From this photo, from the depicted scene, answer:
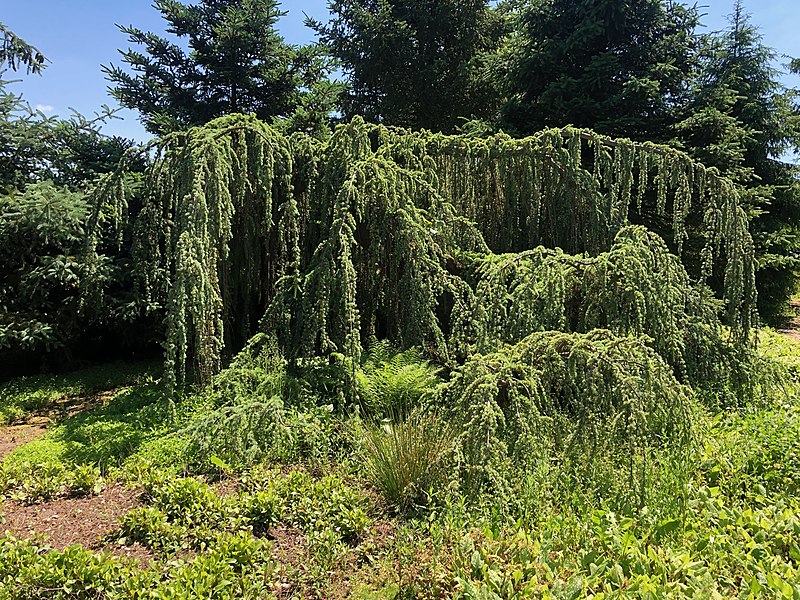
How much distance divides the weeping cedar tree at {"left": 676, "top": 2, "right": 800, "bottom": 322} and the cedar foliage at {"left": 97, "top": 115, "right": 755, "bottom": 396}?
15.8ft

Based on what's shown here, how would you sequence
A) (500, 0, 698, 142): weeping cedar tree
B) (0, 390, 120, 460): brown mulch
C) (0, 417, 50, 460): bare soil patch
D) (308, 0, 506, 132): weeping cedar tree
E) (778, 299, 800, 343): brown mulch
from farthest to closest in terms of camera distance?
(308, 0, 506, 132): weeping cedar tree → (778, 299, 800, 343): brown mulch → (500, 0, 698, 142): weeping cedar tree → (0, 390, 120, 460): brown mulch → (0, 417, 50, 460): bare soil patch

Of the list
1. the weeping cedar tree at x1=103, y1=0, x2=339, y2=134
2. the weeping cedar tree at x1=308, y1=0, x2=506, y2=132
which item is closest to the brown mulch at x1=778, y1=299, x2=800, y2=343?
the weeping cedar tree at x1=308, y1=0, x2=506, y2=132

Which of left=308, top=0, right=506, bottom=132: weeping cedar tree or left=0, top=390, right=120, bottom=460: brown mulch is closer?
left=0, top=390, right=120, bottom=460: brown mulch

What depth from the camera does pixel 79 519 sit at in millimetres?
3234

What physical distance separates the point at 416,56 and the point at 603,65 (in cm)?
463

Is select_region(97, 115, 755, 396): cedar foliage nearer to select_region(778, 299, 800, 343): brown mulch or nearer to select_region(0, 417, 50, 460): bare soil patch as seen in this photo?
select_region(0, 417, 50, 460): bare soil patch

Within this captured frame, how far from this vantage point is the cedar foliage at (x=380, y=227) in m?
4.48

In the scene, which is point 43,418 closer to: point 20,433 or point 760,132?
point 20,433

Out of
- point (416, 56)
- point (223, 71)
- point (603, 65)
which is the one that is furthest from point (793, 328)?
point (223, 71)

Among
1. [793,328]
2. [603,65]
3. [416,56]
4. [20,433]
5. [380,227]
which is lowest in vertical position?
[20,433]

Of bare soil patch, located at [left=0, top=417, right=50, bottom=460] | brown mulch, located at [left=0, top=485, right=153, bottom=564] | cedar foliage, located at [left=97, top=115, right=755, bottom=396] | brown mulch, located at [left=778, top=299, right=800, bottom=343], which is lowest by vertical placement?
bare soil patch, located at [left=0, top=417, right=50, bottom=460]

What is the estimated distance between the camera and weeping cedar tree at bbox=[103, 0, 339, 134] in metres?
10.1

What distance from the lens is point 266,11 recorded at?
1023 centimetres

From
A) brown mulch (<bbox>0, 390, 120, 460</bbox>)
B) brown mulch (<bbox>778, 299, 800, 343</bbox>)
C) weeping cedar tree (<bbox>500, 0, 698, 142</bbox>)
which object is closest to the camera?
brown mulch (<bbox>0, 390, 120, 460</bbox>)
